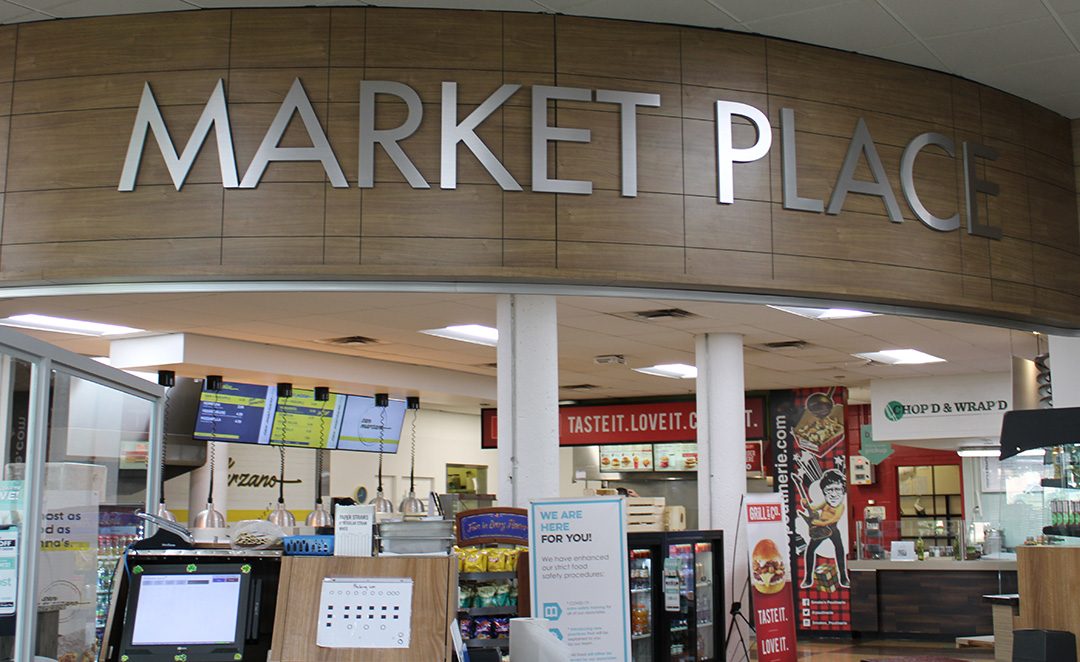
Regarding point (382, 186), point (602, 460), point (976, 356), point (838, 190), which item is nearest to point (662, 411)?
point (602, 460)

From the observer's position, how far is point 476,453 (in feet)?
62.4

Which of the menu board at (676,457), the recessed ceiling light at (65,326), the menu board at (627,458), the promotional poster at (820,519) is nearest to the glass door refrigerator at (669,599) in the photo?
the promotional poster at (820,519)

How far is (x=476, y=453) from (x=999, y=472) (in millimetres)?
8915

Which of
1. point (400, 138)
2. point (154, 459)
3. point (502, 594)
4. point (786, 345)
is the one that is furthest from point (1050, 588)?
point (786, 345)

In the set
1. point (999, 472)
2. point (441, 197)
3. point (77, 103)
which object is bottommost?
point (999, 472)

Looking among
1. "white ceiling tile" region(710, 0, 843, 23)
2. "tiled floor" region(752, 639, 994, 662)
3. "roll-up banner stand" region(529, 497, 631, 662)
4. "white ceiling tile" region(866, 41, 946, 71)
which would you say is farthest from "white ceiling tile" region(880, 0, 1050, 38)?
"tiled floor" region(752, 639, 994, 662)

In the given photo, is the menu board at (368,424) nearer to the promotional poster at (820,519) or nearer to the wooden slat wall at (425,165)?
the promotional poster at (820,519)

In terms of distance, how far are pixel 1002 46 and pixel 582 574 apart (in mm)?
4281

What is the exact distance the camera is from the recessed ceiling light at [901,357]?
10.9m

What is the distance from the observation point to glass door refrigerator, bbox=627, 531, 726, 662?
830 centimetres

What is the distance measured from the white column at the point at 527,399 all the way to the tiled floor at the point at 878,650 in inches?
218

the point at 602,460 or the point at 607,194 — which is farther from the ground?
the point at 607,194

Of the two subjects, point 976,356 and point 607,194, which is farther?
point 976,356

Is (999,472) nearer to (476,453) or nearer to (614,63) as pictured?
(476,453)
